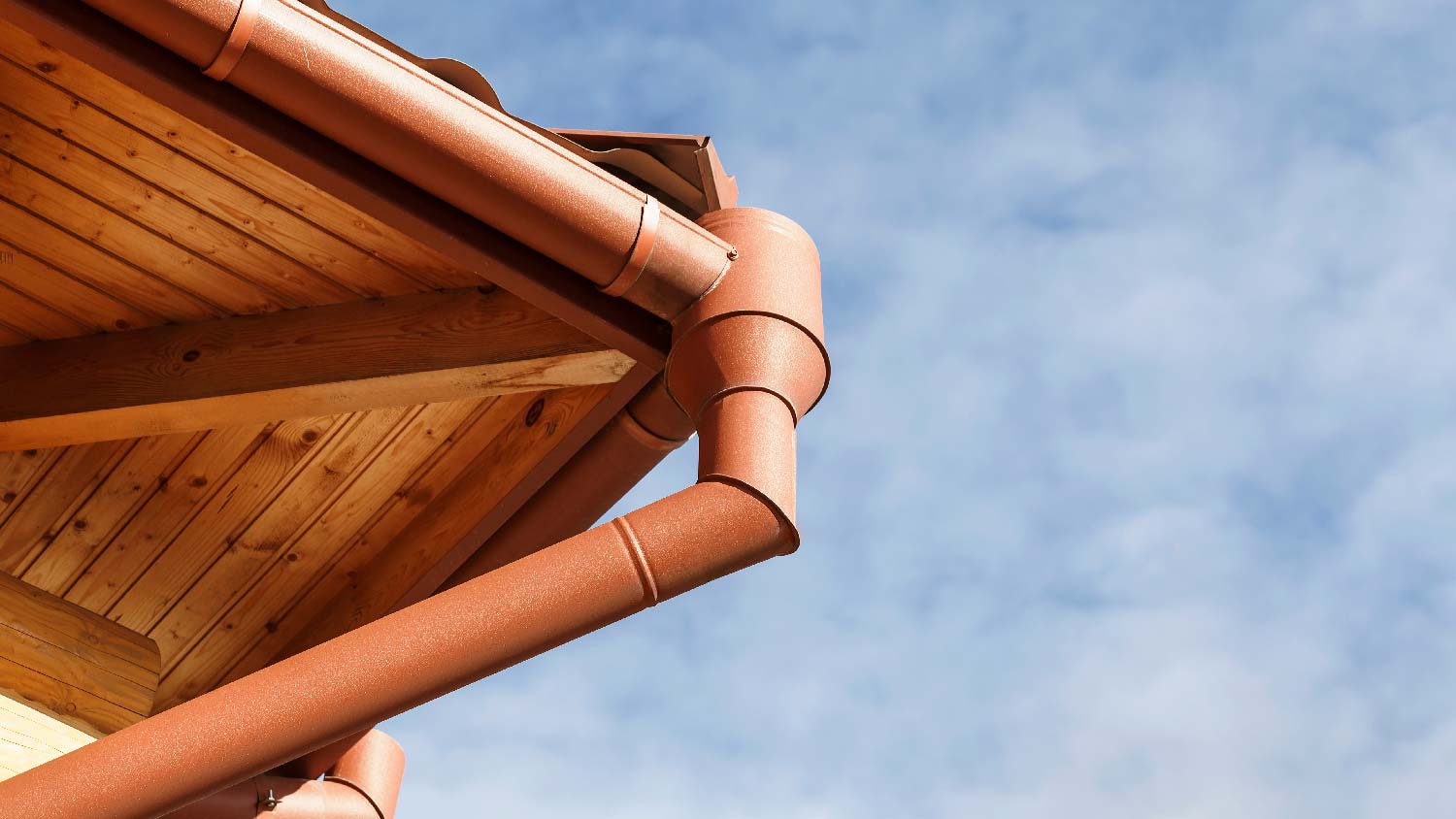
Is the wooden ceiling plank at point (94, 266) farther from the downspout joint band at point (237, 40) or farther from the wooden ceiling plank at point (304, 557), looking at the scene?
the downspout joint band at point (237, 40)

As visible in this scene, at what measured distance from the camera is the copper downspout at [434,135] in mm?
2643

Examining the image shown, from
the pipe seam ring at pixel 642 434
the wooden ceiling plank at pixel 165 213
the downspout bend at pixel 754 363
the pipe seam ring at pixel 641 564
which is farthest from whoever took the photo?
the pipe seam ring at pixel 642 434

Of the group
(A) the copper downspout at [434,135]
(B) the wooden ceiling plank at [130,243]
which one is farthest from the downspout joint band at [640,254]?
(B) the wooden ceiling plank at [130,243]

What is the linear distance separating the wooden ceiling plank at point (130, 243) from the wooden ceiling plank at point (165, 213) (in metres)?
0.03

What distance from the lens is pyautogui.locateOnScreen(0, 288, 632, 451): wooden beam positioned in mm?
3449

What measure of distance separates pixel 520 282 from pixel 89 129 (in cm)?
119

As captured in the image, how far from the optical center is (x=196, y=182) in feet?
11.2

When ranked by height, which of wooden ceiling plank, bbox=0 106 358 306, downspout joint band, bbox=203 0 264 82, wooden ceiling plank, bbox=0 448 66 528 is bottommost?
downspout joint band, bbox=203 0 264 82

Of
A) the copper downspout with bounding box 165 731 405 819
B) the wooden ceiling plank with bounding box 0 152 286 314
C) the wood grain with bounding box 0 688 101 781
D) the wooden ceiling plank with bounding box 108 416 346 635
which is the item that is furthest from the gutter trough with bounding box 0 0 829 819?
the wooden ceiling plank with bounding box 108 416 346 635

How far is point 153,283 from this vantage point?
3.68 metres

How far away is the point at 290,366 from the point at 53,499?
1118mm

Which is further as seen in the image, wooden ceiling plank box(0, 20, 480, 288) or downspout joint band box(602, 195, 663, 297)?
wooden ceiling plank box(0, 20, 480, 288)

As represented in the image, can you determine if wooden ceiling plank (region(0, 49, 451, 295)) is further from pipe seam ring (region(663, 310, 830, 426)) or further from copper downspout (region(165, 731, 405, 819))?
copper downspout (region(165, 731, 405, 819))

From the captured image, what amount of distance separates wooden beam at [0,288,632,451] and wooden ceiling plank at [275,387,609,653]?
0.61 ft
